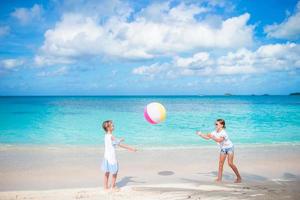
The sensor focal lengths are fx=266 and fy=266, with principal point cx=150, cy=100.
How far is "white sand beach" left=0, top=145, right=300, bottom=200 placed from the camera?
5.79m

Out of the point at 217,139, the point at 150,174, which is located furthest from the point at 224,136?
the point at 150,174

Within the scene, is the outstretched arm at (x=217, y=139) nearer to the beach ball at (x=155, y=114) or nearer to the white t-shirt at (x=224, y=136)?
the white t-shirt at (x=224, y=136)

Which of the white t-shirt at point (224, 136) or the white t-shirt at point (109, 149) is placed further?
the white t-shirt at point (224, 136)

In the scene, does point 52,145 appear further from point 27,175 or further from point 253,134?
point 253,134

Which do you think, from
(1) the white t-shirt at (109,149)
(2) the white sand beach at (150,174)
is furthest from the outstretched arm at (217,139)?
(1) the white t-shirt at (109,149)

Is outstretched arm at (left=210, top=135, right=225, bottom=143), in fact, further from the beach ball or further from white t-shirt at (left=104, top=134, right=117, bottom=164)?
A: white t-shirt at (left=104, top=134, right=117, bottom=164)

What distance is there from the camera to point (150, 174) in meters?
7.73

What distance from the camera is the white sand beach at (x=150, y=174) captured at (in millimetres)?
5785

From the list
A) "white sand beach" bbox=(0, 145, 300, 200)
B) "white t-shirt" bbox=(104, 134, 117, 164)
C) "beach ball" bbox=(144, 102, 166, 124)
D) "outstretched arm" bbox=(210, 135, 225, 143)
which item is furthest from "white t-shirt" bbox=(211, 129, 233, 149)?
"white t-shirt" bbox=(104, 134, 117, 164)

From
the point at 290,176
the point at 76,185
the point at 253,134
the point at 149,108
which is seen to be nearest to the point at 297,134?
the point at 253,134

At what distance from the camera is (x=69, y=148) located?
12.4m

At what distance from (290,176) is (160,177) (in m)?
3.73

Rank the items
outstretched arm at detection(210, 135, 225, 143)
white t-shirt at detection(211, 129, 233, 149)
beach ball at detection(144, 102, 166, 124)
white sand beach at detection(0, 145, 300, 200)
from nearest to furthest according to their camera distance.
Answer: white sand beach at detection(0, 145, 300, 200)
outstretched arm at detection(210, 135, 225, 143)
white t-shirt at detection(211, 129, 233, 149)
beach ball at detection(144, 102, 166, 124)

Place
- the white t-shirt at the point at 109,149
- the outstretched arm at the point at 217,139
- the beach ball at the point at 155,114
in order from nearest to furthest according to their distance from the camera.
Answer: the white t-shirt at the point at 109,149, the outstretched arm at the point at 217,139, the beach ball at the point at 155,114
